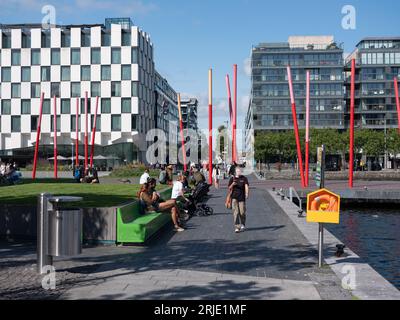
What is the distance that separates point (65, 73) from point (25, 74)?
5975 millimetres

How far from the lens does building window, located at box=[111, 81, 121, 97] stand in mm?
71562

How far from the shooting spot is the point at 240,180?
13.4 m

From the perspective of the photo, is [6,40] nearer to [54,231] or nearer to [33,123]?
[33,123]

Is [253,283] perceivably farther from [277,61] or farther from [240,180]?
[277,61]

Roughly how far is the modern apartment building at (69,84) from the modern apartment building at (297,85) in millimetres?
30973

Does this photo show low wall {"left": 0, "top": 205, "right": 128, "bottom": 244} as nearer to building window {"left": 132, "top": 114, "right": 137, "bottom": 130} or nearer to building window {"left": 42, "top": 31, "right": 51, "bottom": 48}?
building window {"left": 132, "top": 114, "right": 137, "bottom": 130}

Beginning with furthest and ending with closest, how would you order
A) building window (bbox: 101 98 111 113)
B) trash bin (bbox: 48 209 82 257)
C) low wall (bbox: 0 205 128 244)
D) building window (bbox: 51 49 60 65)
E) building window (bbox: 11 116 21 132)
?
building window (bbox: 11 116 21 132) < building window (bbox: 51 49 60 65) < building window (bbox: 101 98 111 113) < low wall (bbox: 0 205 128 244) < trash bin (bbox: 48 209 82 257)

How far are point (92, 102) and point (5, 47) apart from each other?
15.3m

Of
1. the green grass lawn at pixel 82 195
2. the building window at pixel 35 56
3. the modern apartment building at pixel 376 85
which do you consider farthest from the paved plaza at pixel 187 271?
the modern apartment building at pixel 376 85

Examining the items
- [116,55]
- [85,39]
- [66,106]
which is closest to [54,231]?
[116,55]

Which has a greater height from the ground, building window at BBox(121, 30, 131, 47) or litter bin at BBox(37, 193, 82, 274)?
building window at BBox(121, 30, 131, 47)

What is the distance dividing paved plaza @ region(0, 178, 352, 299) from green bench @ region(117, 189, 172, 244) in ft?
0.88

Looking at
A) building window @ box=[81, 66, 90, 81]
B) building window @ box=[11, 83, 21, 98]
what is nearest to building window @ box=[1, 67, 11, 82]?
building window @ box=[11, 83, 21, 98]
